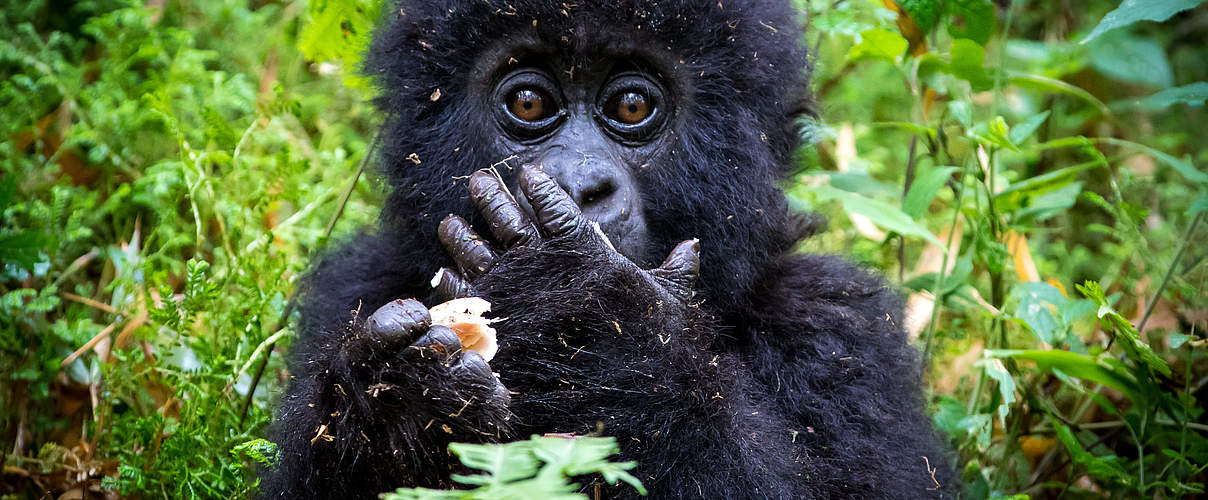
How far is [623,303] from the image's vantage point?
2506 millimetres

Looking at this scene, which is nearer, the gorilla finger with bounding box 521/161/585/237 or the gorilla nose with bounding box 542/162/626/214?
the gorilla finger with bounding box 521/161/585/237

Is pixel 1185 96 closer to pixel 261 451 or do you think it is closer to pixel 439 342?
pixel 439 342

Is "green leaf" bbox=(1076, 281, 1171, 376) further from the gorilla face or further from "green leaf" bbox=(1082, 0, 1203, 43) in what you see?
the gorilla face

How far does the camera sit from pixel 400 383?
2234 millimetres

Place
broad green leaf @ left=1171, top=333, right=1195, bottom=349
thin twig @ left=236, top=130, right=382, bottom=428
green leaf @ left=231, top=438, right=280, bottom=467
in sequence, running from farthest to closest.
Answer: thin twig @ left=236, top=130, right=382, bottom=428 → broad green leaf @ left=1171, top=333, right=1195, bottom=349 → green leaf @ left=231, top=438, right=280, bottom=467

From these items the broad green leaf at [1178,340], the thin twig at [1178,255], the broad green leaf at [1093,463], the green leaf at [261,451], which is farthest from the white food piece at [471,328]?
the thin twig at [1178,255]

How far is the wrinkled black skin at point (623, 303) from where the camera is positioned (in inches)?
90.5

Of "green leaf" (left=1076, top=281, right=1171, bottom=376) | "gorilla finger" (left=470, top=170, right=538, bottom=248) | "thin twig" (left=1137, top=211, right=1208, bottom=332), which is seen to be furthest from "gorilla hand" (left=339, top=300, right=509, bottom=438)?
"thin twig" (left=1137, top=211, right=1208, bottom=332)

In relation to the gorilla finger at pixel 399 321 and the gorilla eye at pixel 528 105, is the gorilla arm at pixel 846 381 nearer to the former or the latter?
the gorilla eye at pixel 528 105

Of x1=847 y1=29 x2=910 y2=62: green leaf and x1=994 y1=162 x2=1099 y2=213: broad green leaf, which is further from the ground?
x1=847 y1=29 x2=910 y2=62: green leaf

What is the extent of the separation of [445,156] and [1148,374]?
2474mm

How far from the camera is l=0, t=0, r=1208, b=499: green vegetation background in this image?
3.04 meters

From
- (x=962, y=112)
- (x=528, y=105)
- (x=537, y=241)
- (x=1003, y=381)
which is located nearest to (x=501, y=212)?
(x=537, y=241)

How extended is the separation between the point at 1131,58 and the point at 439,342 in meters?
4.98
